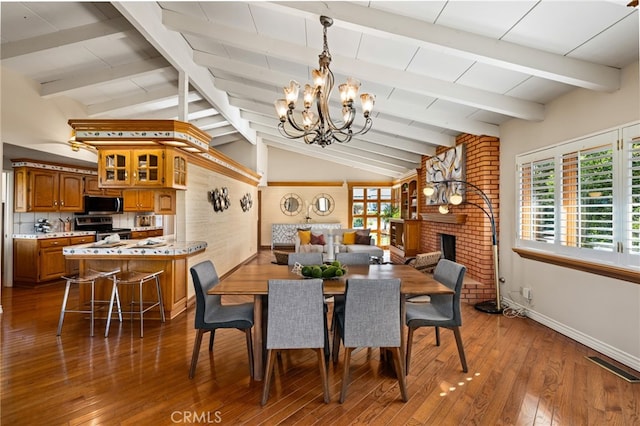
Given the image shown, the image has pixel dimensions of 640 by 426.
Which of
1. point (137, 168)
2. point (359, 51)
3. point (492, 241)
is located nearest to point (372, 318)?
point (359, 51)

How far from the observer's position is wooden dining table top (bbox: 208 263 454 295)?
2.38m

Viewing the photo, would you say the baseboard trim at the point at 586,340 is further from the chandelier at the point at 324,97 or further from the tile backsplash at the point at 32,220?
the tile backsplash at the point at 32,220

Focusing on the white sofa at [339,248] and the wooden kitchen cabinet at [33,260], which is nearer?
the wooden kitchen cabinet at [33,260]

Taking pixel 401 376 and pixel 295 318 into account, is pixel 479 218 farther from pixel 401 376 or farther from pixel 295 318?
pixel 295 318

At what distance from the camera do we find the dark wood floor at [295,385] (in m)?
2.10

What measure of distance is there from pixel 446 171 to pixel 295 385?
174 inches

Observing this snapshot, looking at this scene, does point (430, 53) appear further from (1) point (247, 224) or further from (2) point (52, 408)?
(1) point (247, 224)

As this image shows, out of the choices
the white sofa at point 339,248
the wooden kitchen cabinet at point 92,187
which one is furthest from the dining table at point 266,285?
the wooden kitchen cabinet at point 92,187

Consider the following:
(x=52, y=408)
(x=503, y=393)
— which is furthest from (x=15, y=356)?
(x=503, y=393)

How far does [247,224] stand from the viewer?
28.4ft

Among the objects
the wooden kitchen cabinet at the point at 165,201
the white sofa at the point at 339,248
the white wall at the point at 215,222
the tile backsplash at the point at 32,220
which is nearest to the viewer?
the wooden kitchen cabinet at the point at 165,201

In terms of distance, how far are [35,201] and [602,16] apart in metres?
7.61

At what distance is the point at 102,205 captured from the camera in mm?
6902

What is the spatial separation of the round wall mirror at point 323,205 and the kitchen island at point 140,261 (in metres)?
6.94
